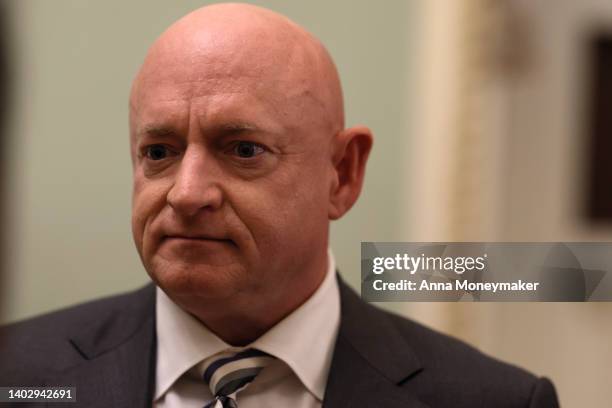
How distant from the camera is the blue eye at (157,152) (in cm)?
113

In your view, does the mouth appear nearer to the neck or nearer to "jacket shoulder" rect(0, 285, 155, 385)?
the neck

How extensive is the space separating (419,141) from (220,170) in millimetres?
920

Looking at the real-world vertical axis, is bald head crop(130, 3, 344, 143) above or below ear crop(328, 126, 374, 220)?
above

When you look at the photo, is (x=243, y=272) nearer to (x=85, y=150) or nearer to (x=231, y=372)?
(x=231, y=372)

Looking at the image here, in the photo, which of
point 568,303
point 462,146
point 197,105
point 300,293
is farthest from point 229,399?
point 462,146

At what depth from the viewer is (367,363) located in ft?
4.08

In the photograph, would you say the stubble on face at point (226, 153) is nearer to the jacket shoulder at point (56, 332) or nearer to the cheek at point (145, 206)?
the cheek at point (145, 206)

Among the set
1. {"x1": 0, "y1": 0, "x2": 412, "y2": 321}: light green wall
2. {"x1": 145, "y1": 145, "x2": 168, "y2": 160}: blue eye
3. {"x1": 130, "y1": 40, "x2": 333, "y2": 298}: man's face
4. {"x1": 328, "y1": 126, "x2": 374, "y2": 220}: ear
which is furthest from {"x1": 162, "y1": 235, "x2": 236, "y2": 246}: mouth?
{"x1": 0, "y1": 0, "x2": 412, "y2": 321}: light green wall

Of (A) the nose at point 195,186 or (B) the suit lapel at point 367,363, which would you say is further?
(B) the suit lapel at point 367,363

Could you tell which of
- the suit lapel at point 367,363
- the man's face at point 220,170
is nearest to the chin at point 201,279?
the man's face at point 220,170

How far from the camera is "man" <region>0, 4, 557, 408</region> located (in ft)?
3.56

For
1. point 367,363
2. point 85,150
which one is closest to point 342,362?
point 367,363

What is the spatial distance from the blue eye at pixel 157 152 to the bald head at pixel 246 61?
0.25 feet

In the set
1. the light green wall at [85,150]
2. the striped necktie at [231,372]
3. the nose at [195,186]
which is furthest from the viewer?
the light green wall at [85,150]
